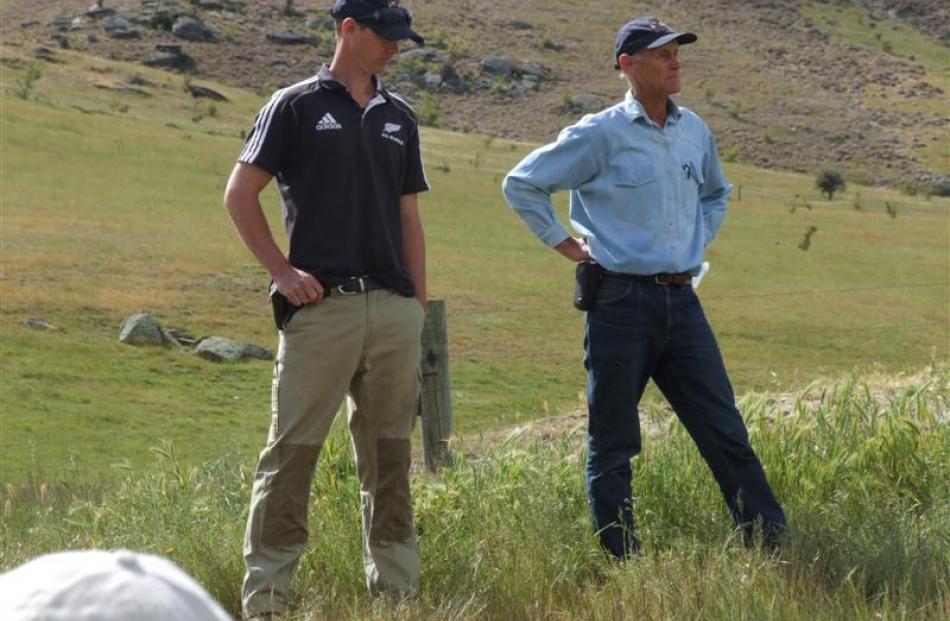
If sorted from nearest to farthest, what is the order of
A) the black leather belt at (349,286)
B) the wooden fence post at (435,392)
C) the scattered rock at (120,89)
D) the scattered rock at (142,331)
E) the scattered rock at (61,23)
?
the black leather belt at (349,286), the wooden fence post at (435,392), the scattered rock at (142,331), the scattered rock at (120,89), the scattered rock at (61,23)

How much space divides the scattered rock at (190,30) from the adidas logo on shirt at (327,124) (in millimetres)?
102512

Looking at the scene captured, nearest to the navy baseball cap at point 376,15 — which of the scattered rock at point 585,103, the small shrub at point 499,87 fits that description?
the scattered rock at point 585,103

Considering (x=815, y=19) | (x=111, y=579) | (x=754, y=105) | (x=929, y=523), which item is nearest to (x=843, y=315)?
(x=929, y=523)

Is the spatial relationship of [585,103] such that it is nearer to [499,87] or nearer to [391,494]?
[499,87]

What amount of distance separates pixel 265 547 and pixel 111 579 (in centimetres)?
392

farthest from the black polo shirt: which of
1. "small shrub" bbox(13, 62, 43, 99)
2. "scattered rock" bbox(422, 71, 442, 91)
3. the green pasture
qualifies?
"scattered rock" bbox(422, 71, 442, 91)

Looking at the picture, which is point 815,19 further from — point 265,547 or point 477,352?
point 265,547

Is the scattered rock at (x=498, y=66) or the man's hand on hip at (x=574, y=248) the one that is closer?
the man's hand on hip at (x=574, y=248)

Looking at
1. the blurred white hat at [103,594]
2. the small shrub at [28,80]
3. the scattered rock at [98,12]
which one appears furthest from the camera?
the scattered rock at [98,12]

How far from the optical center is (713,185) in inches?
247

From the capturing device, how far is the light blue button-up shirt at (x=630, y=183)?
18.8 ft

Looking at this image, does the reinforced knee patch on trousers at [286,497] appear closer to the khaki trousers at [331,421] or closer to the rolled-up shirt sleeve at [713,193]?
the khaki trousers at [331,421]

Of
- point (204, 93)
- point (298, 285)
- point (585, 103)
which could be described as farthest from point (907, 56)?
point (298, 285)

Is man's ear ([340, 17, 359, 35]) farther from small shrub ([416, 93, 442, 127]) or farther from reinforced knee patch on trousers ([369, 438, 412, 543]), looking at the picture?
small shrub ([416, 93, 442, 127])
